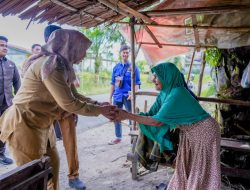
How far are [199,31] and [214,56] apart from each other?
1.22 metres

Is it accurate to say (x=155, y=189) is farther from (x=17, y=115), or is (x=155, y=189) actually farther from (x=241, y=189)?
(x=17, y=115)

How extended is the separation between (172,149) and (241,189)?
1.38 metres

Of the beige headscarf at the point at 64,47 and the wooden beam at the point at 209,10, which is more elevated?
the wooden beam at the point at 209,10

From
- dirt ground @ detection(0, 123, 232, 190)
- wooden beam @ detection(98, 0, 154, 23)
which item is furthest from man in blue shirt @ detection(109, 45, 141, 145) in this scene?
wooden beam @ detection(98, 0, 154, 23)

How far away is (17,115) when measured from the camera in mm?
2510

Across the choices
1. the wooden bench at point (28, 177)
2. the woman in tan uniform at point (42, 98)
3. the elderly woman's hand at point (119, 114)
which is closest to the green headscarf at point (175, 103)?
the elderly woman's hand at point (119, 114)

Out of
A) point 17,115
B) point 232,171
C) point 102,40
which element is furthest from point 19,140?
point 102,40

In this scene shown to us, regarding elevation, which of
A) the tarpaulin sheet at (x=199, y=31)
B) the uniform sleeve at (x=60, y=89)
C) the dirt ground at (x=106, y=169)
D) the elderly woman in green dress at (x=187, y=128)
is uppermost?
the tarpaulin sheet at (x=199, y=31)

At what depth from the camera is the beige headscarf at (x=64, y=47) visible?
8.02 feet

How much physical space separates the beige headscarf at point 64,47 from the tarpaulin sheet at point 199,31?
1923mm

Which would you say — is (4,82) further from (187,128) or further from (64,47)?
(187,128)

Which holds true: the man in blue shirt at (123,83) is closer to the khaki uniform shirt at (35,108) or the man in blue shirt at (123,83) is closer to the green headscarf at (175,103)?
the green headscarf at (175,103)

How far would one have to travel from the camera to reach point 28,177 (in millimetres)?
1535

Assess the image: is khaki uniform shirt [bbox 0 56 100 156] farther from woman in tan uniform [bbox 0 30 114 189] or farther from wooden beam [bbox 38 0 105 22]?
wooden beam [bbox 38 0 105 22]
